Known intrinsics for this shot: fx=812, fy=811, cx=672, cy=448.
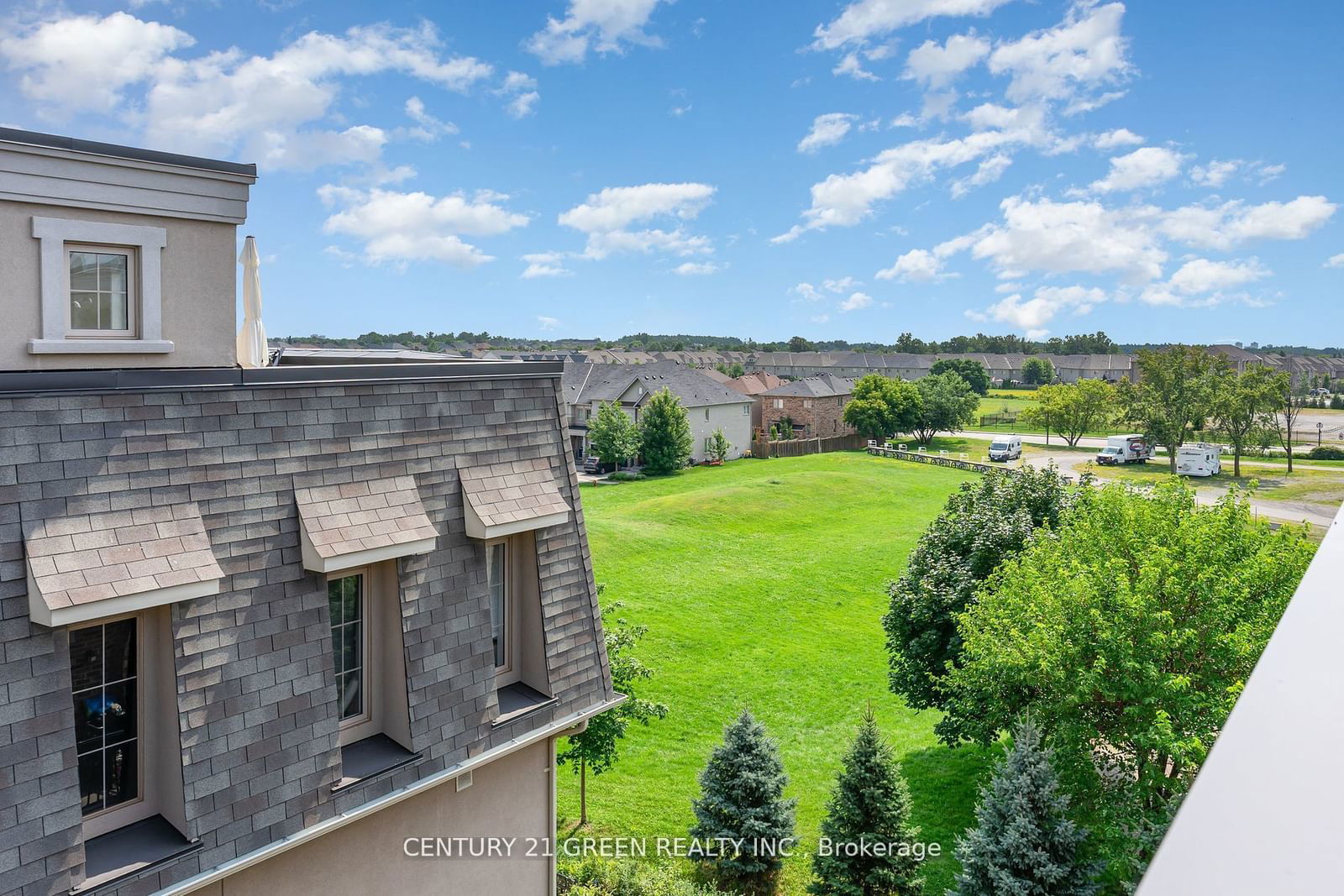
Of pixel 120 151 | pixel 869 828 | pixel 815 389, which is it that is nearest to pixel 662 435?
pixel 815 389

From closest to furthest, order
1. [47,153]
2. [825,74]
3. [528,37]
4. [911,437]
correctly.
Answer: [47,153] < [528,37] < [825,74] < [911,437]

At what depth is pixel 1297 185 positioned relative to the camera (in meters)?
16.6

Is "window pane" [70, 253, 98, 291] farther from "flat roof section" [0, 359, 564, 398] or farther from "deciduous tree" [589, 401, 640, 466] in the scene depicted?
"deciduous tree" [589, 401, 640, 466]

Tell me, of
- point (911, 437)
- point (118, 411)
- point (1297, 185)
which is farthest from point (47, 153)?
point (911, 437)

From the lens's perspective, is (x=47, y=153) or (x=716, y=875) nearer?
(x=47, y=153)

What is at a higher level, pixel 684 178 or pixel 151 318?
pixel 684 178

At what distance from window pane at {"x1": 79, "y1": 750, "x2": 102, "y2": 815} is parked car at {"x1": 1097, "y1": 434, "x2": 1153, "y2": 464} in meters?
56.9

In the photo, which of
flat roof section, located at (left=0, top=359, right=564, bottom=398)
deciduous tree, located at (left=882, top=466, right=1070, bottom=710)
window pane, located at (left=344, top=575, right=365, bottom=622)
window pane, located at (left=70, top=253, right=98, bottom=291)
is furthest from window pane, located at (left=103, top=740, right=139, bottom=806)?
deciduous tree, located at (left=882, top=466, right=1070, bottom=710)

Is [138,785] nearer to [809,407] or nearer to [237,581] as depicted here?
[237,581]

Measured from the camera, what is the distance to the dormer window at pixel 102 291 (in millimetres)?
6867

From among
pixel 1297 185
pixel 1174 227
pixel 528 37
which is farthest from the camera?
pixel 1174 227

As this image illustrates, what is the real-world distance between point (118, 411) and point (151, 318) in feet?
8.58

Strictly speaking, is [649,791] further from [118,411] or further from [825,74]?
[825,74]

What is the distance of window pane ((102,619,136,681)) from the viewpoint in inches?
197
